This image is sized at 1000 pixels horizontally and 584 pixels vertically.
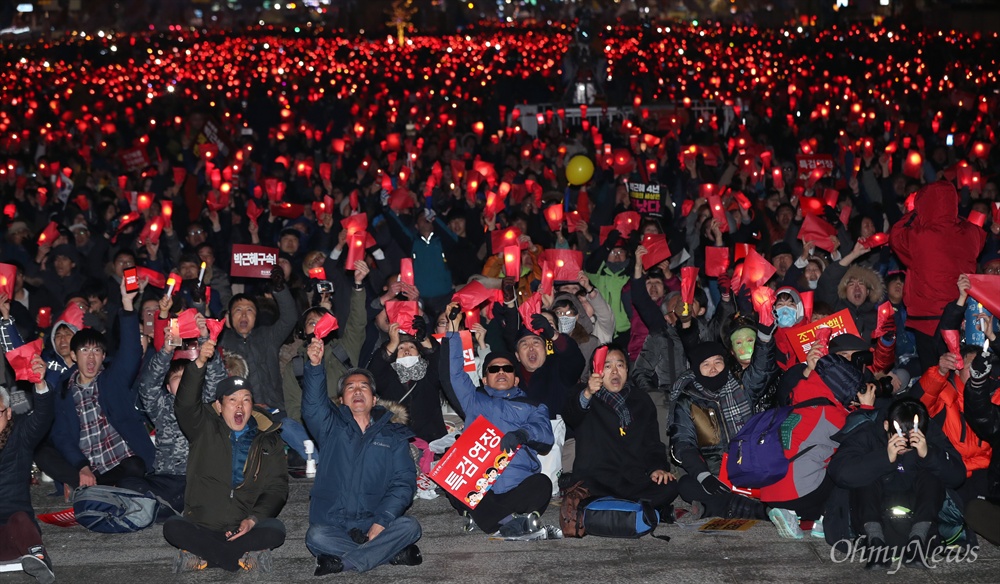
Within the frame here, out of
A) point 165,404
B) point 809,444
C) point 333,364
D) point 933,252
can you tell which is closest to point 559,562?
point 809,444

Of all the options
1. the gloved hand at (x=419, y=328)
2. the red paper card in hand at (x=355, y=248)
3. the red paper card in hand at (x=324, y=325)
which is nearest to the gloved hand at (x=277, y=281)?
the red paper card in hand at (x=355, y=248)

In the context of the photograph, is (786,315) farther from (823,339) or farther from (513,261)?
(513,261)

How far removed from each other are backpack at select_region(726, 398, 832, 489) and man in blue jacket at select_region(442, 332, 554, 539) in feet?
3.49

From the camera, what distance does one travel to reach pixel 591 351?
9.13 m

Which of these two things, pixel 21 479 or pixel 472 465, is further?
pixel 472 465

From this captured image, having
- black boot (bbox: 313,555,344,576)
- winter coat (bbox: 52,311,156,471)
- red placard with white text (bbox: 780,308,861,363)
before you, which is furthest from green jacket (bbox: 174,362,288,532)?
red placard with white text (bbox: 780,308,861,363)

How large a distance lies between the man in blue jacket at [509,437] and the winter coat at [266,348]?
1787mm

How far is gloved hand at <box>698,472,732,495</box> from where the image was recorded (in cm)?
712

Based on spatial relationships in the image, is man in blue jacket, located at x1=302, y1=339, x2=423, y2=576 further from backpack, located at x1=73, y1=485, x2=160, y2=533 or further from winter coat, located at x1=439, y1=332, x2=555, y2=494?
backpack, located at x1=73, y1=485, x2=160, y2=533

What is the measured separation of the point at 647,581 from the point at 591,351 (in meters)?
2.91

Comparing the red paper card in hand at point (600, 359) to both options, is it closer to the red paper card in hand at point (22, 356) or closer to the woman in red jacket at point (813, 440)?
the woman in red jacket at point (813, 440)

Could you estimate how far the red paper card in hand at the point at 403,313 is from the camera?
8164mm

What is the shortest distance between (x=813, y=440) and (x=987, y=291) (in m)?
1.36

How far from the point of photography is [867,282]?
29.9ft
